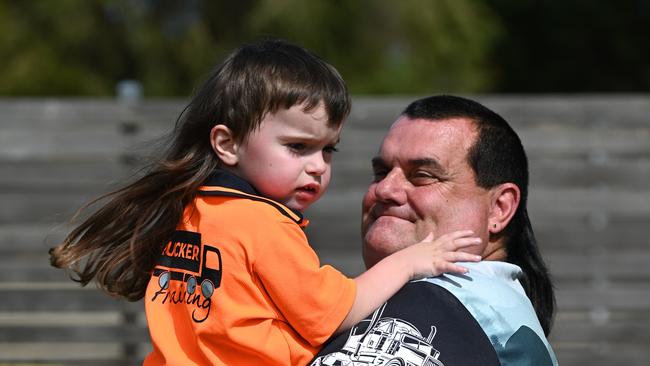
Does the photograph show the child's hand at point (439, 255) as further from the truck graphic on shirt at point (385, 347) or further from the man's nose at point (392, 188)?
the man's nose at point (392, 188)

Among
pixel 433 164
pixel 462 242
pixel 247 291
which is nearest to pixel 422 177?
pixel 433 164

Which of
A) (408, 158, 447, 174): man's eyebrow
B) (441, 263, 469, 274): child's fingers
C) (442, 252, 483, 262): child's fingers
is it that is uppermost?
(408, 158, 447, 174): man's eyebrow

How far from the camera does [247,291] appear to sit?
8.02 ft

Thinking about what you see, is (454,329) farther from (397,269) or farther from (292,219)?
(292,219)

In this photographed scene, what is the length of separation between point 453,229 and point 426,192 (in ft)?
0.41

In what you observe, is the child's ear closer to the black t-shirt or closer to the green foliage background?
the black t-shirt

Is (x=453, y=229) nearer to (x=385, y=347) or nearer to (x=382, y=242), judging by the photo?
(x=382, y=242)

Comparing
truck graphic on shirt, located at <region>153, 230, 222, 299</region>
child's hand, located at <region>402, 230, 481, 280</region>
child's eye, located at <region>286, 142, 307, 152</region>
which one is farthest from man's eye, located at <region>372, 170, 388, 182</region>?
truck graphic on shirt, located at <region>153, 230, 222, 299</region>

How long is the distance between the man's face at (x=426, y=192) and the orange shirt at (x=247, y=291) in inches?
18.0

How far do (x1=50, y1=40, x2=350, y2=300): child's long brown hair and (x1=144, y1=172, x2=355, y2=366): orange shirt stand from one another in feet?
0.39

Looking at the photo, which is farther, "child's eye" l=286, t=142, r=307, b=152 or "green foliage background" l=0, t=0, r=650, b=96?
"green foliage background" l=0, t=0, r=650, b=96

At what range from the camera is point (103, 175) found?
728cm

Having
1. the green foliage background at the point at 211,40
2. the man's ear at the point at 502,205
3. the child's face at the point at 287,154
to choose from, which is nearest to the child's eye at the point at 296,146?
the child's face at the point at 287,154

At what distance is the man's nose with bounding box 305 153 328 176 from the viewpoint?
259 centimetres
